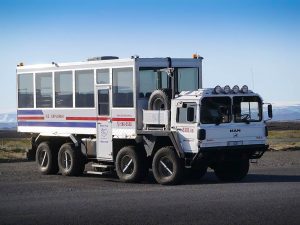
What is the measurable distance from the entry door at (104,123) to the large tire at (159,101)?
169 cm

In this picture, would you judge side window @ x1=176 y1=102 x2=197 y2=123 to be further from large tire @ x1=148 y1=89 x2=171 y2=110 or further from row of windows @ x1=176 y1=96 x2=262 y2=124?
large tire @ x1=148 y1=89 x2=171 y2=110

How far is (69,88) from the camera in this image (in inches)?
903

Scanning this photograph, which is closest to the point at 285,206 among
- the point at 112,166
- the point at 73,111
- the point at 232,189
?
the point at 232,189

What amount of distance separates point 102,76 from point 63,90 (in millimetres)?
1971

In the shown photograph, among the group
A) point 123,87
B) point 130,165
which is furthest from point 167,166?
point 123,87

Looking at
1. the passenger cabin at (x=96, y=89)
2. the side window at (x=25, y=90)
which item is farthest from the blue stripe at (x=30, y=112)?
the side window at (x=25, y=90)

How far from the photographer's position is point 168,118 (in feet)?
65.6

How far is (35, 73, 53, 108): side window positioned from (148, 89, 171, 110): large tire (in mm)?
4641

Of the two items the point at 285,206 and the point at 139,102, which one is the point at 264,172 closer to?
the point at 139,102

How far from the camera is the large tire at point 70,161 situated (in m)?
23.0

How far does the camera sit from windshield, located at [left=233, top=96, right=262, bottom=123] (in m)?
20.1

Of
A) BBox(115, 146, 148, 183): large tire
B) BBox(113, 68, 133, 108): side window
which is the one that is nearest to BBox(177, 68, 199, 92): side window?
BBox(113, 68, 133, 108): side window

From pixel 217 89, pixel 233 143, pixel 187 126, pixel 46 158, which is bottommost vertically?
pixel 46 158

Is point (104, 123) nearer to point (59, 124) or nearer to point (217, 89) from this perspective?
point (59, 124)
